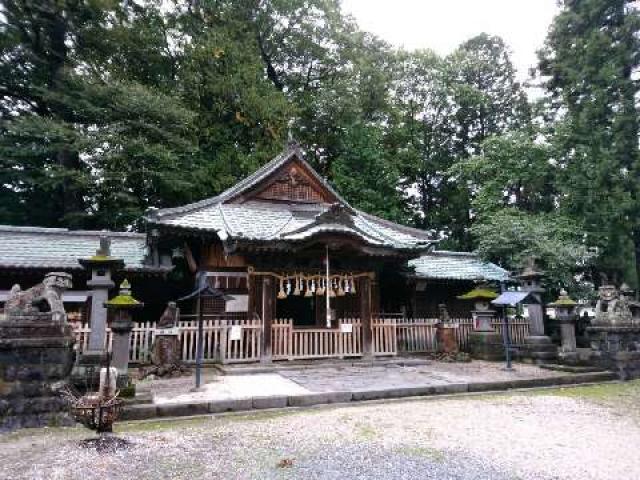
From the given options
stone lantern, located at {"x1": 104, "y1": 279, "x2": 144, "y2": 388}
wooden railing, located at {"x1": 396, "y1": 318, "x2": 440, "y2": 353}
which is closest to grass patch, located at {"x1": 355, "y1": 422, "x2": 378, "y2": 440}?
stone lantern, located at {"x1": 104, "y1": 279, "x2": 144, "y2": 388}

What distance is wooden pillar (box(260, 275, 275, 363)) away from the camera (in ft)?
37.5

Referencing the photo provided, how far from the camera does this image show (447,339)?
541 inches

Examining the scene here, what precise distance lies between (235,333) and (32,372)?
16.7 feet

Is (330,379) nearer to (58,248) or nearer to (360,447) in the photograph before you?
(360,447)

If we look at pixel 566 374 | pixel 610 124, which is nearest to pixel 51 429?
pixel 566 374

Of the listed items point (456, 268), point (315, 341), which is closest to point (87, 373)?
point (315, 341)

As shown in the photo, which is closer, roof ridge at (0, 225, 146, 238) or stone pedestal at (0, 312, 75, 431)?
stone pedestal at (0, 312, 75, 431)

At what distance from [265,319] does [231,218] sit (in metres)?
3.75

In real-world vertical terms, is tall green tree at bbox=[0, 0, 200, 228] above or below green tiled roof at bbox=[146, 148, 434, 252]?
above

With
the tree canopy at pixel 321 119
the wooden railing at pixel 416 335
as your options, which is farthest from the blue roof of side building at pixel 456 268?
the wooden railing at pixel 416 335

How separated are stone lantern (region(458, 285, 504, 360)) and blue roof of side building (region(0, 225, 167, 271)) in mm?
10222

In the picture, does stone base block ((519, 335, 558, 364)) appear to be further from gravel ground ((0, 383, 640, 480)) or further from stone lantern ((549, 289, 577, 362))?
gravel ground ((0, 383, 640, 480))

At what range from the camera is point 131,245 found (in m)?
15.4

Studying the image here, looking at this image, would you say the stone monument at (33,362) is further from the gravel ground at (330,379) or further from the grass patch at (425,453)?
the grass patch at (425,453)
